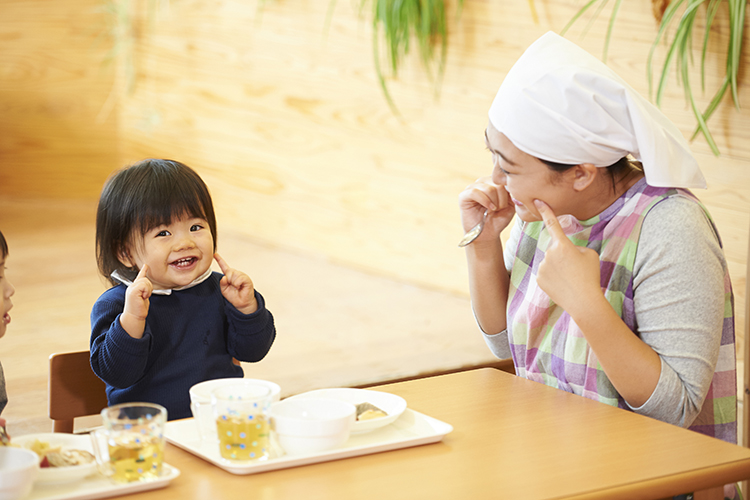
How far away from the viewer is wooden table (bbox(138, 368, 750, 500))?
0.82 metres

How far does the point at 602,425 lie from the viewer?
1031mm

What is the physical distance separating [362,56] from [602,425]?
8.55 ft

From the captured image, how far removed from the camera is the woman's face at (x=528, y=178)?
1248 mm

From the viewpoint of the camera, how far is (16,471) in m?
0.75

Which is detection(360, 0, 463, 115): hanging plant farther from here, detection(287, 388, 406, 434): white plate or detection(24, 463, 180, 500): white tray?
detection(24, 463, 180, 500): white tray

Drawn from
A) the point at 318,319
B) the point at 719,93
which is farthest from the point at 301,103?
the point at 719,93

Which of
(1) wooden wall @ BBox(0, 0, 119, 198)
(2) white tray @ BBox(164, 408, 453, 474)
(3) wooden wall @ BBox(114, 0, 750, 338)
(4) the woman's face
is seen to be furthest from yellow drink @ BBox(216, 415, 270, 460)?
(1) wooden wall @ BBox(0, 0, 119, 198)

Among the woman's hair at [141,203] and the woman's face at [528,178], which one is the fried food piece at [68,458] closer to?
the woman's hair at [141,203]

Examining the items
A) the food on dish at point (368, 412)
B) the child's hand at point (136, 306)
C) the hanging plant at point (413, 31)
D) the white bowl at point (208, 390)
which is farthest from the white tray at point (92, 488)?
the hanging plant at point (413, 31)

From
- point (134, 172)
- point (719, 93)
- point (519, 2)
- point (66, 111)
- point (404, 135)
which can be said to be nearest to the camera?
point (134, 172)

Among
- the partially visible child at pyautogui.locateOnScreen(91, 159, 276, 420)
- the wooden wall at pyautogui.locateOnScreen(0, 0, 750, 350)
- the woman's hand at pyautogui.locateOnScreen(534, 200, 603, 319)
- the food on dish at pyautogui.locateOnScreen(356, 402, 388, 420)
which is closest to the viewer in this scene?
the food on dish at pyautogui.locateOnScreen(356, 402, 388, 420)

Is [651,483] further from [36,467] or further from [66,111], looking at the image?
[66,111]

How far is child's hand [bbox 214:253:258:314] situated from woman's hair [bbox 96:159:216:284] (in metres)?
0.12

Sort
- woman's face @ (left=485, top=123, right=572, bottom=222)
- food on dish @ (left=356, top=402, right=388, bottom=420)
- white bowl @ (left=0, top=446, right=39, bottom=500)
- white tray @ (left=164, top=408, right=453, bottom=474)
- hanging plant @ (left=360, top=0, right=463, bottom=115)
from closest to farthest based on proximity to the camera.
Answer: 1. white bowl @ (left=0, top=446, right=39, bottom=500)
2. white tray @ (left=164, top=408, right=453, bottom=474)
3. food on dish @ (left=356, top=402, right=388, bottom=420)
4. woman's face @ (left=485, top=123, right=572, bottom=222)
5. hanging plant @ (left=360, top=0, right=463, bottom=115)
